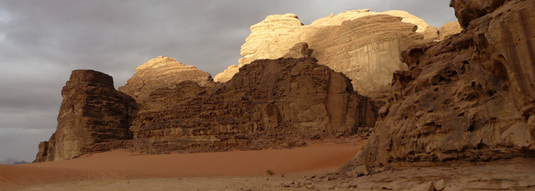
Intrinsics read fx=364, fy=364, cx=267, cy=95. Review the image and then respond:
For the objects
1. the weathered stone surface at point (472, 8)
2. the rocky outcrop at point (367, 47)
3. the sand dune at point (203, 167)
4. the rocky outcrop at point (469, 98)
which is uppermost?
the rocky outcrop at point (367, 47)

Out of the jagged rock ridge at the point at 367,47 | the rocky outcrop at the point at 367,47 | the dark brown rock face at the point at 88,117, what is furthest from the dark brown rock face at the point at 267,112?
the jagged rock ridge at the point at 367,47

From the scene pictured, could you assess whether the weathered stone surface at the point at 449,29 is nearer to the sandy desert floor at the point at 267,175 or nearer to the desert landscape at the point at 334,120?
the desert landscape at the point at 334,120

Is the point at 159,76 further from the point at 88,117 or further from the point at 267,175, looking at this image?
the point at 267,175

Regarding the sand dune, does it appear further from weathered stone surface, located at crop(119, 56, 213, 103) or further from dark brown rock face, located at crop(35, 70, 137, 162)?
weathered stone surface, located at crop(119, 56, 213, 103)

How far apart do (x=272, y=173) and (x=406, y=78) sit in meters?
8.15

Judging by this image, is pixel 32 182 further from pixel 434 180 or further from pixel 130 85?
pixel 130 85

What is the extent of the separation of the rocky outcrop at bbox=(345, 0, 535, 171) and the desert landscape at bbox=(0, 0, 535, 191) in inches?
0.9

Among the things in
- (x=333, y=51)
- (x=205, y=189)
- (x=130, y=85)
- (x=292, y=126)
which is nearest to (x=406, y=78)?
(x=205, y=189)

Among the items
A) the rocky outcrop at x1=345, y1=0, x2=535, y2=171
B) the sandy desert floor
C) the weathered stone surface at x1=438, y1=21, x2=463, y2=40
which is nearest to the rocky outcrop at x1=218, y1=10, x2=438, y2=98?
the weathered stone surface at x1=438, y1=21, x2=463, y2=40

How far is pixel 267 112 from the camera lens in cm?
2519

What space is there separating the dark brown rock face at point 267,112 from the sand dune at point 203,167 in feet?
8.21

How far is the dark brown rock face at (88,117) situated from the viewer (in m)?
34.5

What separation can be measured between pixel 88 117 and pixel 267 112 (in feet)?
64.9

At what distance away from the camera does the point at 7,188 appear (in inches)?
463
